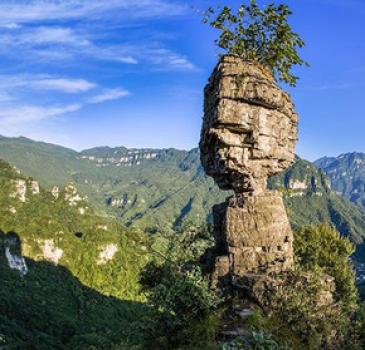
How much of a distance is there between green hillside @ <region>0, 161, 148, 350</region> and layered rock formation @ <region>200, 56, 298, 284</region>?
3114 inches

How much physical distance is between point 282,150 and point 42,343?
96.5 metres

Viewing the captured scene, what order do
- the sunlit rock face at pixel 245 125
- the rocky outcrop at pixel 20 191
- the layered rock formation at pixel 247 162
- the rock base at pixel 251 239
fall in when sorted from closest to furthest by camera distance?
the rock base at pixel 251 239 < the layered rock formation at pixel 247 162 < the sunlit rock face at pixel 245 125 < the rocky outcrop at pixel 20 191

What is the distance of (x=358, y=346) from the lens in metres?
17.8

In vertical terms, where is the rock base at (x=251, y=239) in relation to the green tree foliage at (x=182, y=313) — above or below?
above

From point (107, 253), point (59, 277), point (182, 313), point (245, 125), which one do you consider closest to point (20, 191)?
point (107, 253)

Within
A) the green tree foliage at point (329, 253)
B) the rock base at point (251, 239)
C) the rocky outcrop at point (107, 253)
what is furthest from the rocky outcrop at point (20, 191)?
the rock base at point (251, 239)

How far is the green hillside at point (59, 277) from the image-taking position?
11012 cm

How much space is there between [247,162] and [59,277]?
139580 millimetres

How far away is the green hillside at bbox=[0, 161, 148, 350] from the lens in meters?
110

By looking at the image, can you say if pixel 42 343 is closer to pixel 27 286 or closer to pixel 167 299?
pixel 27 286

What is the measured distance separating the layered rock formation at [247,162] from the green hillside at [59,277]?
79.1m

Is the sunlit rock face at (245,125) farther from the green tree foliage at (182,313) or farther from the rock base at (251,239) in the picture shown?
the green tree foliage at (182,313)

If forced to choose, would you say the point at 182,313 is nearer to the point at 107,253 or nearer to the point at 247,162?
the point at 247,162

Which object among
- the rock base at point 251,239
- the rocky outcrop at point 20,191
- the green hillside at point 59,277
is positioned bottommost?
the green hillside at point 59,277
